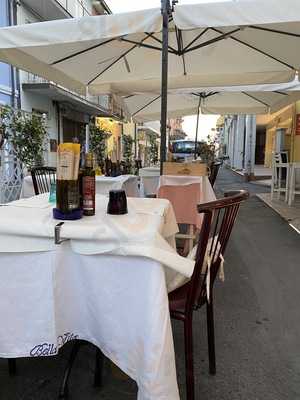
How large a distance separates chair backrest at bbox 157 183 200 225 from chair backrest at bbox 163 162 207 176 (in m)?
0.17

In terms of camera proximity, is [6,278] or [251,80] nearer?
[6,278]

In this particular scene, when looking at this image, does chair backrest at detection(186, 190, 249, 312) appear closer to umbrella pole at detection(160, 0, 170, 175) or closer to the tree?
umbrella pole at detection(160, 0, 170, 175)

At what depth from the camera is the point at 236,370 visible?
183cm

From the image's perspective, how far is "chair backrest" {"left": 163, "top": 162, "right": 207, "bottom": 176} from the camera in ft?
12.5

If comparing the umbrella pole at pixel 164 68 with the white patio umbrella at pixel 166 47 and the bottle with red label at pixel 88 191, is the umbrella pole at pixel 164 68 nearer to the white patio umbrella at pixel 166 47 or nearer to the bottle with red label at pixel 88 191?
the white patio umbrella at pixel 166 47

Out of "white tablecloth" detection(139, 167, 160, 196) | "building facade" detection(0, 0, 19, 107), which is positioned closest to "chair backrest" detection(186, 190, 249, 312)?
"white tablecloth" detection(139, 167, 160, 196)

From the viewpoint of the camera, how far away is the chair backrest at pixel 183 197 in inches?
146

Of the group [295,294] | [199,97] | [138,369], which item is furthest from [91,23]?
[199,97]

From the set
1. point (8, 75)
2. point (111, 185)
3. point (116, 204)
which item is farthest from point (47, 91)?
point (116, 204)

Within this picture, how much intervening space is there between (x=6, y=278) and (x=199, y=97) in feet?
20.6

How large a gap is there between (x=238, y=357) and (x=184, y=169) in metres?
2.22

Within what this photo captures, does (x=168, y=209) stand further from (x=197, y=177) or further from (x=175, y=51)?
(x=175, y=51)

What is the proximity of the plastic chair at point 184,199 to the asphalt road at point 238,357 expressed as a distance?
0.69 metres

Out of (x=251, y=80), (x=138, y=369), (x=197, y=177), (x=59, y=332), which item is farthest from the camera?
(x=251, y=80)
